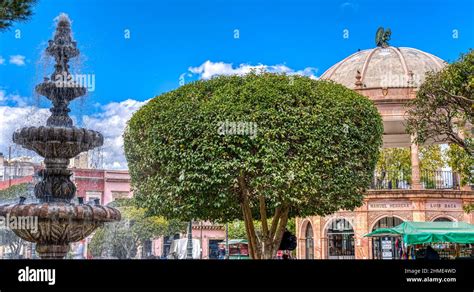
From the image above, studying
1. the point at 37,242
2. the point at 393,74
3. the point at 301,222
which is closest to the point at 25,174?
the point at 301,222

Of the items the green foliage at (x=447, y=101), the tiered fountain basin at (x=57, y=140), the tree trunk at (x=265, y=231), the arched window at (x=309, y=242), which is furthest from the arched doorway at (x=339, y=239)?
the tiered fountain basin at (x=57, y=140)

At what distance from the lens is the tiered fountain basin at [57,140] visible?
11539 millimetres

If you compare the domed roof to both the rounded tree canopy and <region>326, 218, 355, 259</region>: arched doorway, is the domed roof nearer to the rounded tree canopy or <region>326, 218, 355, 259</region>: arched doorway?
<region>326, 218, 355, 259</region>: arched doorway

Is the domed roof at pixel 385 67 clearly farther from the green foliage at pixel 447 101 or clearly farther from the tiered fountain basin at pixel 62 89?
the tiered fountain basin at pixel 62 89

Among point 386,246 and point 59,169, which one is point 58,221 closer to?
point 59,169

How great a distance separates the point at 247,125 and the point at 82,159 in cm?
3686

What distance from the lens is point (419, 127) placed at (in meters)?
21.5

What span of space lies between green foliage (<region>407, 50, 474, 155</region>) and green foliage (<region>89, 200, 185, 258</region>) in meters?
24.9

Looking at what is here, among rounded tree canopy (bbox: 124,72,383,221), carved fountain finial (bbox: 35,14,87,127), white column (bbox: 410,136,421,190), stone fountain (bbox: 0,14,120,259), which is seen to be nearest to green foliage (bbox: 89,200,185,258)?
white column (bbox: 410,136,421,190)

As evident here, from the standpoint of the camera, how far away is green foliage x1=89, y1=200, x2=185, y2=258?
43719mm

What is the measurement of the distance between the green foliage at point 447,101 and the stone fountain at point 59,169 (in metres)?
11.2

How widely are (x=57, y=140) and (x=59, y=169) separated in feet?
2.40

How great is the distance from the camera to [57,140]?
1159 cm
